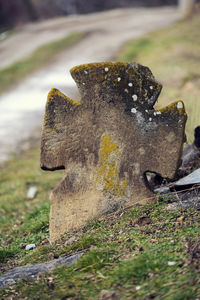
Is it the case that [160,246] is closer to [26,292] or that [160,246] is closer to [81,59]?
[26,292]


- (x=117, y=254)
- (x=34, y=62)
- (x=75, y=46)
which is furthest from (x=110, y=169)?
(x=75, y=46)

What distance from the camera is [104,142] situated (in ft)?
13.4

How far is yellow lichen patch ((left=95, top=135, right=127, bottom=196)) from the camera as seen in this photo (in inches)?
159

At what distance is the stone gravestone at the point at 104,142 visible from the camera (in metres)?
3.97

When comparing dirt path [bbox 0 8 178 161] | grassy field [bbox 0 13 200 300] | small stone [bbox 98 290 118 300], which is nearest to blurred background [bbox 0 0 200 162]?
dirt path [bbox 0 8 178 161]

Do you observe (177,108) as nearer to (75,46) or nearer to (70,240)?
(70,240)

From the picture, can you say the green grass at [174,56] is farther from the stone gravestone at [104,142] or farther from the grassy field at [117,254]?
the grassy field at [117,254]

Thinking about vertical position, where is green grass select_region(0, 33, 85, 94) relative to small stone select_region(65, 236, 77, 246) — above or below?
above

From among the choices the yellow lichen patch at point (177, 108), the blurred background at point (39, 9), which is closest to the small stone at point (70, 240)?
the yellow lichen patch at point (177, 108)

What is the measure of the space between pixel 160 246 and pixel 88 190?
106 cm

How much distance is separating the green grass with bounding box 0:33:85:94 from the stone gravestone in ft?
36.1

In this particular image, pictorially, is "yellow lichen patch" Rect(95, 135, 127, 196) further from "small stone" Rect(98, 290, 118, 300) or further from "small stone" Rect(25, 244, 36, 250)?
"small stone" Rect(98, 290, 118, 300)

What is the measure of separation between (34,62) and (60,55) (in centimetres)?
143

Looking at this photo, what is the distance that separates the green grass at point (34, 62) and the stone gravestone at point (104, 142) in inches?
433
